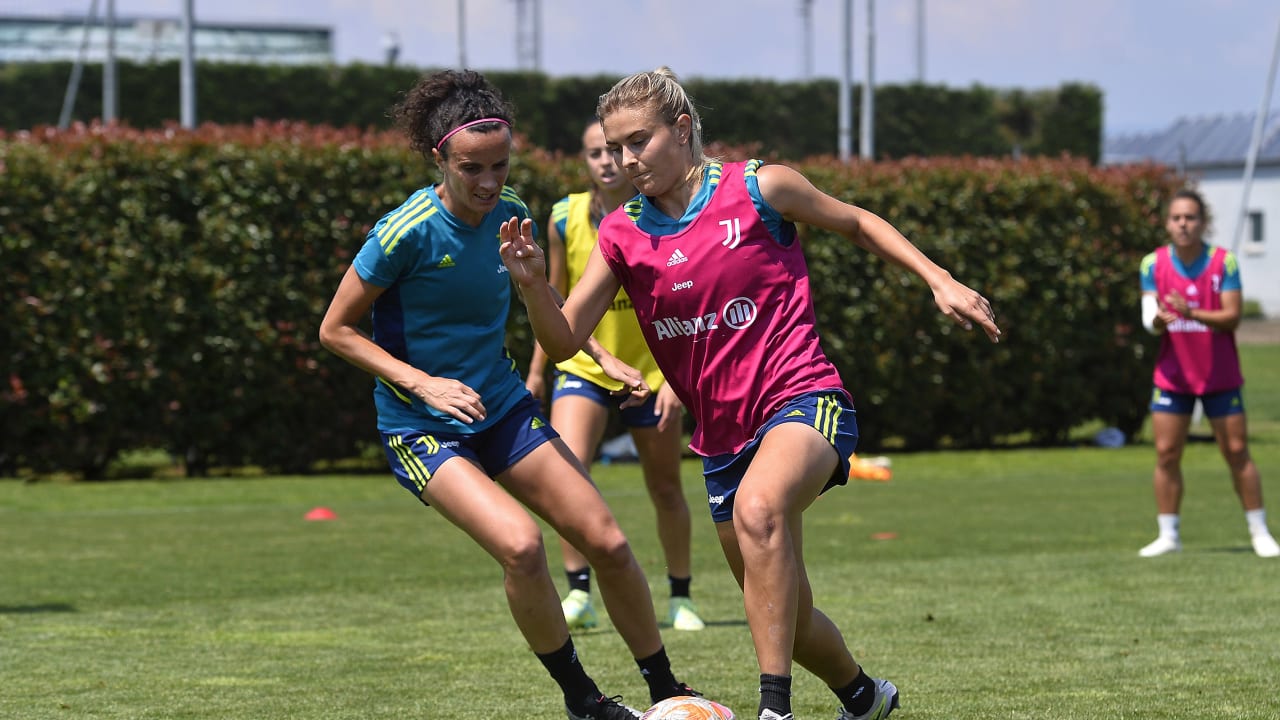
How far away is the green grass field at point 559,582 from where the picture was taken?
6582mm

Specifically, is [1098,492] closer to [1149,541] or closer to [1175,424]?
[1149,541]

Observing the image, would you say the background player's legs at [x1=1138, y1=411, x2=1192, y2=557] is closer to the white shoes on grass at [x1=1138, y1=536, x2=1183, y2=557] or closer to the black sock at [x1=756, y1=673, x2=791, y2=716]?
the white shoes on grass at [x1=1138, y1=536, x2=1183, y2=557]

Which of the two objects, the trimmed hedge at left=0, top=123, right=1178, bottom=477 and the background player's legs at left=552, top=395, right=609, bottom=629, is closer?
the background player's legs at left=552, top=395, right=609, bottom=629

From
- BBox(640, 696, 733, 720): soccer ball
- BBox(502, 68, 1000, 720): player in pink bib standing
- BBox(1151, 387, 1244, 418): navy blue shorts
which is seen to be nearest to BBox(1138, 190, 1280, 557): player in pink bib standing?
BBox(1151, 387, 1244, 418): navy blue shorts

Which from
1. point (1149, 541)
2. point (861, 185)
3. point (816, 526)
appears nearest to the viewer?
point (1149, 541)

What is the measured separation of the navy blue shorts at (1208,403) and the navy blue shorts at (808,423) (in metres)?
6.65

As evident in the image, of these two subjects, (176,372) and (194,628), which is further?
(176,372)

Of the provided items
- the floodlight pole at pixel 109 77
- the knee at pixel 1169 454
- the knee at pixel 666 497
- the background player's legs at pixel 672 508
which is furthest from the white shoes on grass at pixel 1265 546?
the floodlight pole at pixel 109 77

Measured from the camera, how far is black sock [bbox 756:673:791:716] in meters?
5.02

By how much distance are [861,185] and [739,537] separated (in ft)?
55.1

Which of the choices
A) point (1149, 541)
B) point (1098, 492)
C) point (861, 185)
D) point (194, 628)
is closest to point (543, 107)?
point (861, 185)

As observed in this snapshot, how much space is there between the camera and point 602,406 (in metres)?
8.59

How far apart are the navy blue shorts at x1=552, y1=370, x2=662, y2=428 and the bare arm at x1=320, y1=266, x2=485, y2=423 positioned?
2599 millimetres

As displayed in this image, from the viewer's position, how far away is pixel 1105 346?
22.8 meters
